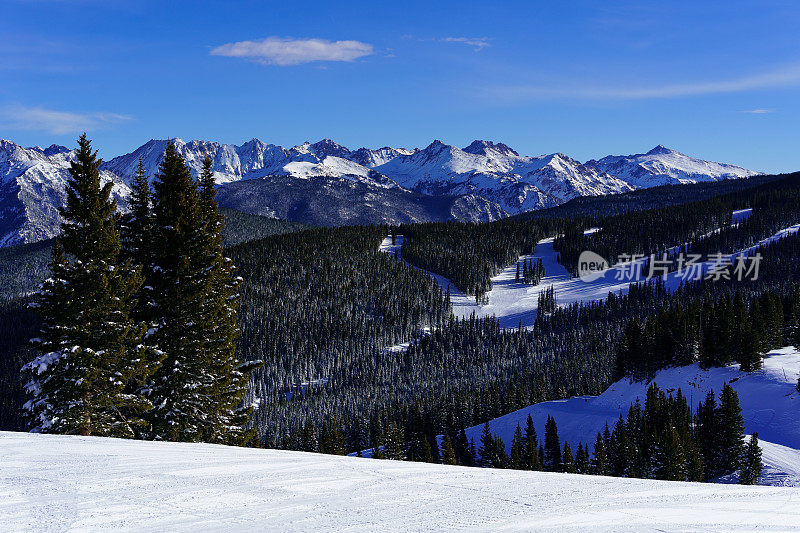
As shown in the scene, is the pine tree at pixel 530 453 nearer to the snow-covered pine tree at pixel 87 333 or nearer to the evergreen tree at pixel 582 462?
the evergreen tree at pixel 582 462

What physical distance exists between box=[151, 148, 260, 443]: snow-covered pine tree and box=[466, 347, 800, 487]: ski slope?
48756 mm

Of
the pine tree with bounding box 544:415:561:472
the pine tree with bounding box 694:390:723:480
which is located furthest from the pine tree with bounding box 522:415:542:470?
the pine tree with bounding box 694:390:723:480

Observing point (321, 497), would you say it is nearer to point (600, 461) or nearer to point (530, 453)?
point (600, 461)

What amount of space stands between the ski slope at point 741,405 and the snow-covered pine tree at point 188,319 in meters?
48.8

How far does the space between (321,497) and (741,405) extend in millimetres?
72159

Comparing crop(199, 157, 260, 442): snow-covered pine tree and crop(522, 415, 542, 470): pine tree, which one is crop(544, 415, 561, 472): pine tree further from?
crop(199, 157, 260, 442): snow-covered pine tree

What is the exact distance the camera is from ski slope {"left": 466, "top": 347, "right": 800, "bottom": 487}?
2144 inches

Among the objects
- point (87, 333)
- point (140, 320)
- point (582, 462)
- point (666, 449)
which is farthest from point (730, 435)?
point (87, 333)

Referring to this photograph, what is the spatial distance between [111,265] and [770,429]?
68565mm

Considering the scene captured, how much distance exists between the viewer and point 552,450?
7131 centimetres

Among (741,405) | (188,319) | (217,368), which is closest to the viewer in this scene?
(188,319)

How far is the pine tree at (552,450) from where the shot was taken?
70.6 metres

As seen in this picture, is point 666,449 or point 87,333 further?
point 666,449

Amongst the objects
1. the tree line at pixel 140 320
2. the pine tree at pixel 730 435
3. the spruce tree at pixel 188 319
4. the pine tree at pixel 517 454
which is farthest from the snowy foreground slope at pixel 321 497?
the pine tree at pixel 517 454
